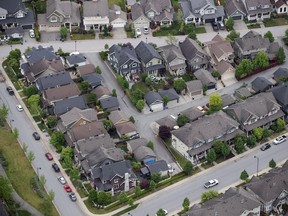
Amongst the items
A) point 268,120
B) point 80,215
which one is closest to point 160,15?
point 268,120

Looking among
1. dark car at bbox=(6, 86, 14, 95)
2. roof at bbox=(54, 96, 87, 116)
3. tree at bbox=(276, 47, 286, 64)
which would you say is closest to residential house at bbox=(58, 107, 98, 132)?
roof at bbox=(54, 96, 87, 116)

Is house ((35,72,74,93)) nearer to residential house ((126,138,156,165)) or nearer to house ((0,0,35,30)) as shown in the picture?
residential house ((126,138,156,165))

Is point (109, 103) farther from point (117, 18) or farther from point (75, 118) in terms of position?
point (117, 18)

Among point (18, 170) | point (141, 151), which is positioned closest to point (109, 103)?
point (141, 151)

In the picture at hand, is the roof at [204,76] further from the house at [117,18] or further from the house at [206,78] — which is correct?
the house at [117,18]

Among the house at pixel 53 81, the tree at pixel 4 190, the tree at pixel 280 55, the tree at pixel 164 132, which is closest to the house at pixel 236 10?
the tree at pixel 280 55

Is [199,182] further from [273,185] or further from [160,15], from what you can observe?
[160,15]

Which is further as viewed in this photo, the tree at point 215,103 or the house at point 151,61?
the house at point 151,61
